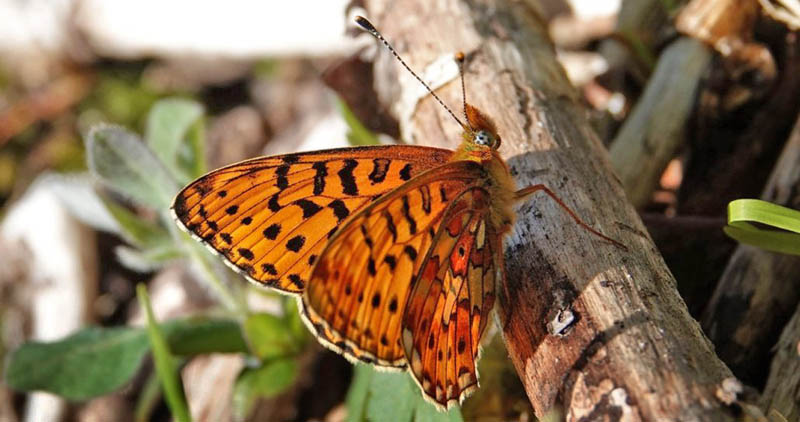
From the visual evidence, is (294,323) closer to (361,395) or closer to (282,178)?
(361,395)

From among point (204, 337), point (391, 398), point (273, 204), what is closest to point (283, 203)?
point (273, 204)

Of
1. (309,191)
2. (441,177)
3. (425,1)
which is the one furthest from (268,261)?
(425,1)

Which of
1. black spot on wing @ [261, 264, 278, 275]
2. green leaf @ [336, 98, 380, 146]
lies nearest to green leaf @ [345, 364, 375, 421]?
black spot on wing @ [261, 264, 278, 275]

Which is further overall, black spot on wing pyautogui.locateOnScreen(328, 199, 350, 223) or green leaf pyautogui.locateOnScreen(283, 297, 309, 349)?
green leaf pyautogui.locateOnScreen(283, 297, 309, 349)

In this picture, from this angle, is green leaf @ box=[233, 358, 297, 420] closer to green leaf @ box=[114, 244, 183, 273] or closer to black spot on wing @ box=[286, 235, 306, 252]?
green leaf @ box=[114, 244, 183, 273]

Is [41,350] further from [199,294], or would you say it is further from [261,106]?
[261,106]
